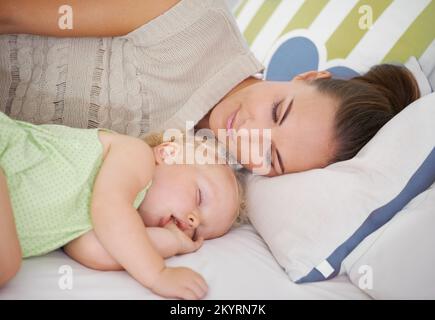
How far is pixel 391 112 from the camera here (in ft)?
4.31

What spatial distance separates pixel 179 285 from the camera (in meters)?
0.90

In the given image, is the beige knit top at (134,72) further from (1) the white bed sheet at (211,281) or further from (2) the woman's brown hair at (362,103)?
(1) the white bed sheet at (211,281)

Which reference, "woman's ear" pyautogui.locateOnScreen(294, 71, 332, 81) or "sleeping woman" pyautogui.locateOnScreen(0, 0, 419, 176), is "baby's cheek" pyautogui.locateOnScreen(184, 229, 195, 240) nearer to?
"sleeping woman" pyautogui.locateOnScreen(0, 0, 419, 176)

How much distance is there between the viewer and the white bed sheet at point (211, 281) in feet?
2.87

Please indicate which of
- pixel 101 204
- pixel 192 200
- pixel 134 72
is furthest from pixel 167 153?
pixel 134 72

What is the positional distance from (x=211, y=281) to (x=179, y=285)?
3.1 inches

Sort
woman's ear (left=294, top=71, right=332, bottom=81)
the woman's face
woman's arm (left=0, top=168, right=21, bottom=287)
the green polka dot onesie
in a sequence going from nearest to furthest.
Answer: woman's arm (left=0, top=168, right=21, bottom=287)
the green polka dot onesie
the woman's face
woman's ear (left=294, top=71, right=332, bottom=81)

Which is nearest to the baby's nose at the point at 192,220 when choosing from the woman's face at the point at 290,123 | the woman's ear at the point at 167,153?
the woman's ear at the point at 167,153

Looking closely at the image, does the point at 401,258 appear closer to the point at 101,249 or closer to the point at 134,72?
the point at 101,249

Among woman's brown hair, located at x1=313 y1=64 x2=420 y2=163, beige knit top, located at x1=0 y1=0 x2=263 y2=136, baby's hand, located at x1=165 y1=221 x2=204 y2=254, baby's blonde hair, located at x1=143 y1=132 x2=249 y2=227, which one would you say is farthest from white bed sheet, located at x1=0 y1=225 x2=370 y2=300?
beige knit top, located at x1=0 y1=0 x2=263 y2=136

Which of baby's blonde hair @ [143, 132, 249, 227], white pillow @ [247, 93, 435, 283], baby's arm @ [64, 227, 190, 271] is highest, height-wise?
white pillow @ [247, 93, 435, 283]

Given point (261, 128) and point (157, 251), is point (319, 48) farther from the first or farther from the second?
point (157, 251)

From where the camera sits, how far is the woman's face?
1234 mm

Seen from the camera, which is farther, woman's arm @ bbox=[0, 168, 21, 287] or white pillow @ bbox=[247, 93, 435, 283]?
white pillow @ bbox=[247, 93, 435, 283]
